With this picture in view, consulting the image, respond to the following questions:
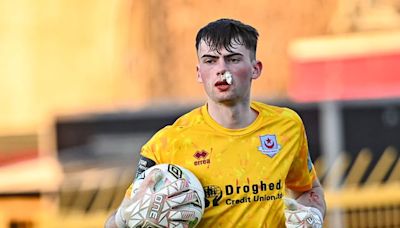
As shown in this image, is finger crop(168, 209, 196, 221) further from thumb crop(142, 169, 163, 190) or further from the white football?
thumb crop(142, 169, 163, 190)

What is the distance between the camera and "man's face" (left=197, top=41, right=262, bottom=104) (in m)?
5.44

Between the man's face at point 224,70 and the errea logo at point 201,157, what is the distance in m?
0.24

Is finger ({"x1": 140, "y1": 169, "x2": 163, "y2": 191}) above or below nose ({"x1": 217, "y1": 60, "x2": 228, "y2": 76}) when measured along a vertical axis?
below

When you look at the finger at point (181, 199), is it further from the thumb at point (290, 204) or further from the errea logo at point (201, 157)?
the thumb at point (290, 204)

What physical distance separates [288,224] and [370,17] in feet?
48.5

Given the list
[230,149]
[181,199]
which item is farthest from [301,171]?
[181,199]

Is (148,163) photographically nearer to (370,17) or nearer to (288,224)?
(288,224)

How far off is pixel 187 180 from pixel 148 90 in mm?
19242

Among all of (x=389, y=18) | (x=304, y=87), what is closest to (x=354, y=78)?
(x=304, y=87)

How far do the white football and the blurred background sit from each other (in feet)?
21.3

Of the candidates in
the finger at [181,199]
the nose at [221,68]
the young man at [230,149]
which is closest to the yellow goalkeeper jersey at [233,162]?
the young man at [230,149]

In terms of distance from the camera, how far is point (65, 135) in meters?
15.9

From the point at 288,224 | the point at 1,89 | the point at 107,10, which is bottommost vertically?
the point at 1,89

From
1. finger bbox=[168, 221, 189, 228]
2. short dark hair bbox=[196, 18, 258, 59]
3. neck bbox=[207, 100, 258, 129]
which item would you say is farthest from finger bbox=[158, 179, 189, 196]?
short dark hair bbox=[196, 18, 258, 59]
